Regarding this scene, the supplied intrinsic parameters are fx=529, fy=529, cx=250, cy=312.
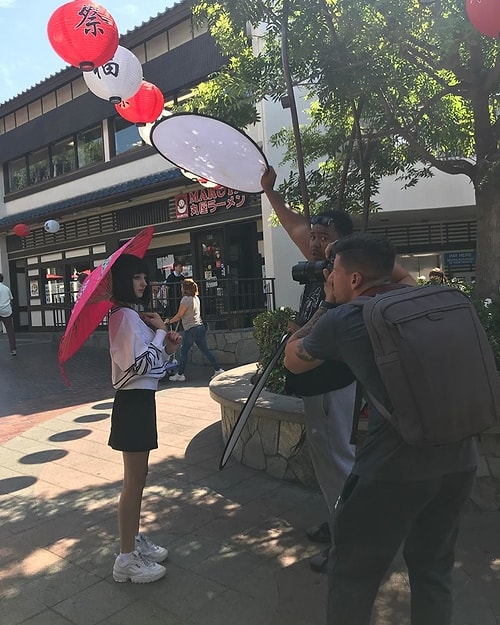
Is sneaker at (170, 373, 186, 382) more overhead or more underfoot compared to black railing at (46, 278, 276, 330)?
more underfoot

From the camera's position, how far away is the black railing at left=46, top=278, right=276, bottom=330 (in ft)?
34.5

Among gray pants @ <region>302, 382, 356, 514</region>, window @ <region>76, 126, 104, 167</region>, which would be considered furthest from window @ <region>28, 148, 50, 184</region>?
gray pants @ <region>302, 382, 356, 514</region>

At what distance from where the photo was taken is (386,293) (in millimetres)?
1687

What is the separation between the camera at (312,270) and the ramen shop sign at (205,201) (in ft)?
31.9

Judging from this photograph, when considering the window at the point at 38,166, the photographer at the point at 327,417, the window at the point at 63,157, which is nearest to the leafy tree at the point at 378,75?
the photographer at the point at 327,417

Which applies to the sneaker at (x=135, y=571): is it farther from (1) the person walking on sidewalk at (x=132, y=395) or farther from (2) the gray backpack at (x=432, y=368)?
(2) the gray backpack at (x=432, y=368)

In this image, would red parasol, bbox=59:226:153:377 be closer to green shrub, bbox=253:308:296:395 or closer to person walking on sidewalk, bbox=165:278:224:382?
green shrub, bbox=253:308:296:395

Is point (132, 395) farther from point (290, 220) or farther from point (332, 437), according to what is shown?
point (290, 220)

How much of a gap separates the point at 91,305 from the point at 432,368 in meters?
1.73

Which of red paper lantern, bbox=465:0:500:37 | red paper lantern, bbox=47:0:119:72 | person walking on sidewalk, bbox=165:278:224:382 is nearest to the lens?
red paper lantern, bbox=465:0:500:37

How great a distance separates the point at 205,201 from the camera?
12.8m

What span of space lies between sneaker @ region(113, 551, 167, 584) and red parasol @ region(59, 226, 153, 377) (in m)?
1.06

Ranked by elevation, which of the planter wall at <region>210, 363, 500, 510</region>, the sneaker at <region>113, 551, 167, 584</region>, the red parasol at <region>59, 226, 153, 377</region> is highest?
the red parasol at <region>59, 226, 153, 377</region>

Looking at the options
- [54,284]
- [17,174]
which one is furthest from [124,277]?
[17,174]
